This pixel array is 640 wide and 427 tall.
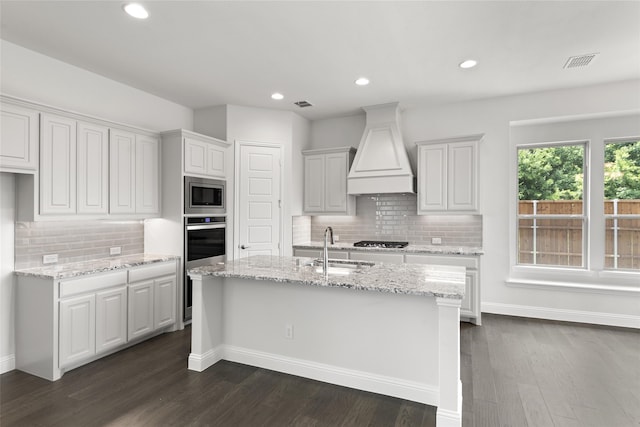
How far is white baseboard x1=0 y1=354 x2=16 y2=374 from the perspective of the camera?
2975 millimetres

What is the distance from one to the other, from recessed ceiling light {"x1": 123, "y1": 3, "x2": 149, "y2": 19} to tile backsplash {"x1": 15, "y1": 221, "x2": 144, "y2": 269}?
6.93ft

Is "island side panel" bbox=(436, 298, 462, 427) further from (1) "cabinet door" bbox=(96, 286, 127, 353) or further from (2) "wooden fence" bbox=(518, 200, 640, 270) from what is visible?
(2) "wooden fence" bbox=(518, 200, 640, 270)

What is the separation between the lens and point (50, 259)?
129 inches

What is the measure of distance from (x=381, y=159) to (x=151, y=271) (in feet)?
10.8

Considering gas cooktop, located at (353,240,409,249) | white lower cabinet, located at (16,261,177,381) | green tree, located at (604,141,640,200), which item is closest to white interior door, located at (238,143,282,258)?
gas cooktop, located at (353,240,409,249)

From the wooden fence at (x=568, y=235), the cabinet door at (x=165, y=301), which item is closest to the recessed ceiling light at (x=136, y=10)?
the cabinet door at (x=165, y=301)

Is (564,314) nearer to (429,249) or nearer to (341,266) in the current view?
(429,249)

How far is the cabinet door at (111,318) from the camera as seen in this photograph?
3188 millimetres

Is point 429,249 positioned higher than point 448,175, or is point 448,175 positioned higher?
point 448,175

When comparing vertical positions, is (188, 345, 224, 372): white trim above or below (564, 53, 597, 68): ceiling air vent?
below

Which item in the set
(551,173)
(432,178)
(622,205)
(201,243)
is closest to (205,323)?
(201,243)

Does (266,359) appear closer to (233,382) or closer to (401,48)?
(233,382)

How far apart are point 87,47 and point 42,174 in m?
1.24

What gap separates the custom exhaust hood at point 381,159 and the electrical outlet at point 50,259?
3.57 m
